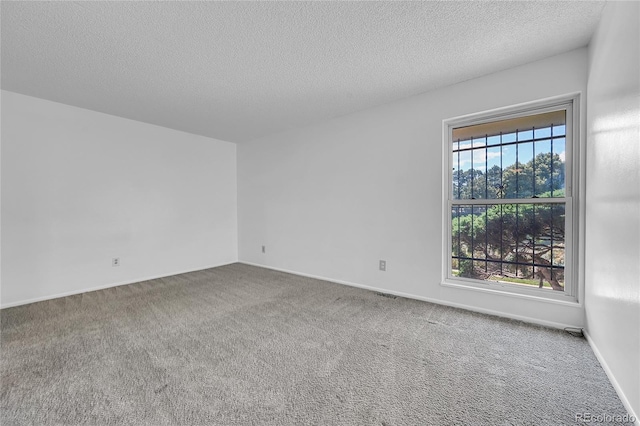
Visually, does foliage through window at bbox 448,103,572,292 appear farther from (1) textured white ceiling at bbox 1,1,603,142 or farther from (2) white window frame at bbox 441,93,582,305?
(1) textured white ceiling at bbox 1,1,603,142

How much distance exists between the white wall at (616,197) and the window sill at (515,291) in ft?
0.75

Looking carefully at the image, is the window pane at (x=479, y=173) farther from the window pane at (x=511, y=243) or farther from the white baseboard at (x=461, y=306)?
the white baseboard at (x=461, y=306)

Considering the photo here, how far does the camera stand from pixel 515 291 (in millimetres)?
2383

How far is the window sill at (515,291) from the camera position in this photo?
7.05 feet

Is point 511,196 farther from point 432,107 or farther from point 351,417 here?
point 351,417

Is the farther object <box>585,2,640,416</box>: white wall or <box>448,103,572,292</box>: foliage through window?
<box>448,103,572,292</box>: foliage through window

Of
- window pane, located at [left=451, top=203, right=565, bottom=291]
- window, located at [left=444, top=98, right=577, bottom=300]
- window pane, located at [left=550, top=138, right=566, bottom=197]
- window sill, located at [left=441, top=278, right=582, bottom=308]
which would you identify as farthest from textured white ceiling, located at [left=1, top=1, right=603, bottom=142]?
window sill, located at [left=441, top=278, right=582, bottom=308]

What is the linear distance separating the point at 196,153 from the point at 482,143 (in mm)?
4160

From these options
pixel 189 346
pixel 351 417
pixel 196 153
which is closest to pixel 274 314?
pixel 189 346

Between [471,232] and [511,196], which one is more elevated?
[511,196]

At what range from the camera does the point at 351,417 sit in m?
1.23

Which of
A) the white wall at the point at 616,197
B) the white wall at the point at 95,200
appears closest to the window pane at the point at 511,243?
the white wall at the point at 616,197

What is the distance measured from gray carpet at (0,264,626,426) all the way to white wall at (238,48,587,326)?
1.37 ft

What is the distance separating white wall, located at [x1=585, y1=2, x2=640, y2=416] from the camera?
1.23 m
